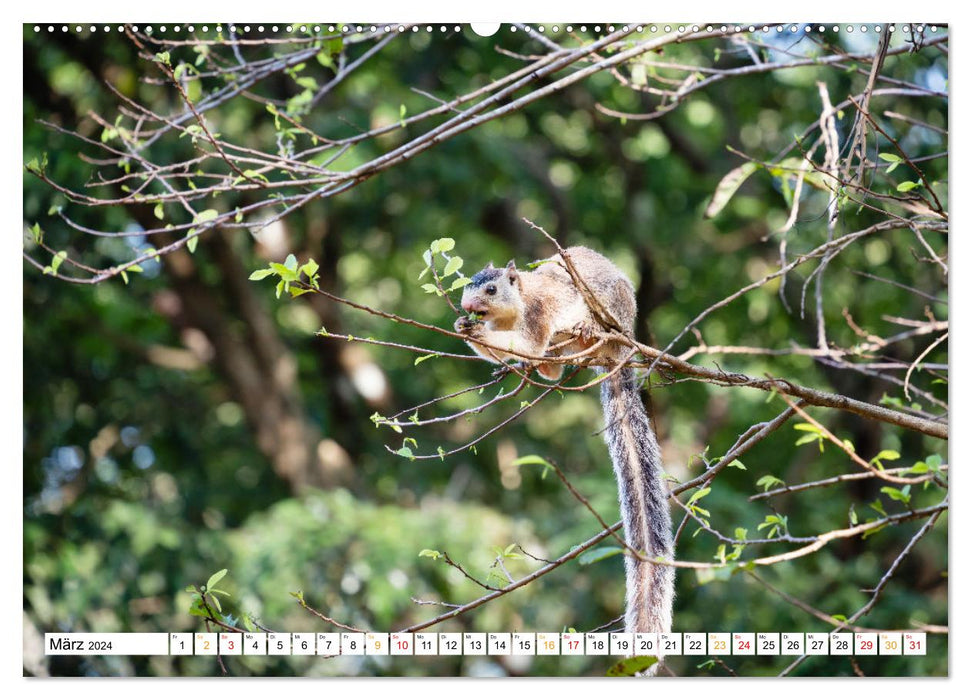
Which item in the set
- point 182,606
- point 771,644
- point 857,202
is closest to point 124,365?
point 182,606

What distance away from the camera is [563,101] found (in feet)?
22.8

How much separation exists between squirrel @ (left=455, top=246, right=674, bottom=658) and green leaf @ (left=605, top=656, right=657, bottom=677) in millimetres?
260

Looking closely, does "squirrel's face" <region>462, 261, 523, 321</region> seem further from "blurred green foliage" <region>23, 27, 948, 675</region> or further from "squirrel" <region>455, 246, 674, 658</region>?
"blurred green foliage" <region>23, 27, 948, 675</region>

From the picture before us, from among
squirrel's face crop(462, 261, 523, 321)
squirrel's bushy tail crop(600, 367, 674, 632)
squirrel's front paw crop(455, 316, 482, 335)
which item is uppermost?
squirrel's face crop(462, 261, 523, 321)

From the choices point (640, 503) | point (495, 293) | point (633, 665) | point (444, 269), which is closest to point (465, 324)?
point (495, 293)

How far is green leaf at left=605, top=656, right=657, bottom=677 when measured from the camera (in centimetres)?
205

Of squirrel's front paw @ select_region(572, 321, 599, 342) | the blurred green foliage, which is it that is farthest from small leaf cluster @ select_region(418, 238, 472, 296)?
the blurred green foliage

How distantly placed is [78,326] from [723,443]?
13.6ft

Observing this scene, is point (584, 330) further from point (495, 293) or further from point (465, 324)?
point (465, 324)

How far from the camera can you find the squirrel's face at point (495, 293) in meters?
3.03

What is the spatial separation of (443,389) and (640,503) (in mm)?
5337

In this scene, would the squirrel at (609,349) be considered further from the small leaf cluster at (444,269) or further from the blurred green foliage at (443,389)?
the blurred green foliage at (443,389)

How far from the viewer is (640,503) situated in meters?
2.62

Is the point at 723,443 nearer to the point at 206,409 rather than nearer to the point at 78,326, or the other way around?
the point at 206,409
